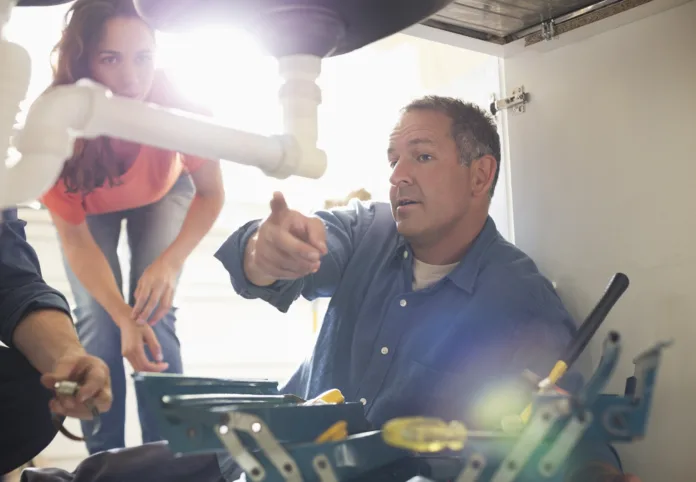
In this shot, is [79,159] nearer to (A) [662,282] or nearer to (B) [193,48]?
(B) [193,48]

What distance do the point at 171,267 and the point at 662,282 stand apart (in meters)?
0.68

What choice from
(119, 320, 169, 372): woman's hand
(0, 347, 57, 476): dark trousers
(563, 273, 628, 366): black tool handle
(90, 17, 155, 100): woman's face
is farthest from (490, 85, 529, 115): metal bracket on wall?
(0, 347, 57, 476): dark trousers

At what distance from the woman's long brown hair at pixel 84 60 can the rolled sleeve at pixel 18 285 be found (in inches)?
3.8

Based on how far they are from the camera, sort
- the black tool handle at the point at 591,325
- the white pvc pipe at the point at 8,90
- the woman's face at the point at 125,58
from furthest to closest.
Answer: the woman's face at the point at 125,58 → the black tool handle at the point at 591,325 → the white pvc pipe at the point at 8,90

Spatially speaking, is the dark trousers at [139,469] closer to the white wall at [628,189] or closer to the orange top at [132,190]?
the orange top at [132,190]

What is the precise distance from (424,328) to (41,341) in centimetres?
48

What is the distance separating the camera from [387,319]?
3.01 ft

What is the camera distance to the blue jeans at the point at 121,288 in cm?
93

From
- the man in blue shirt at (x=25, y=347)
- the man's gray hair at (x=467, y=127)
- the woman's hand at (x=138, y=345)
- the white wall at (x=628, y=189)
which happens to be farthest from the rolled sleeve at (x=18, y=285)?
the white wall at (x=628, y=189)

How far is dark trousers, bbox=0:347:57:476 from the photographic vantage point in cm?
81

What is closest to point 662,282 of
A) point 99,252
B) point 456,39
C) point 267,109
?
point 456,39

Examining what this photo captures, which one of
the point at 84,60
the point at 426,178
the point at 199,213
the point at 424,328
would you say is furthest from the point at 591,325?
the point at 84,60

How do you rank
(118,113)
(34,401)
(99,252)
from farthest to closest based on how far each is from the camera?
(99,252) < (34,401) < (118,113)

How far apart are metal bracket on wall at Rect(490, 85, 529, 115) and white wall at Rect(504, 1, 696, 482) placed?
0.6 inches
